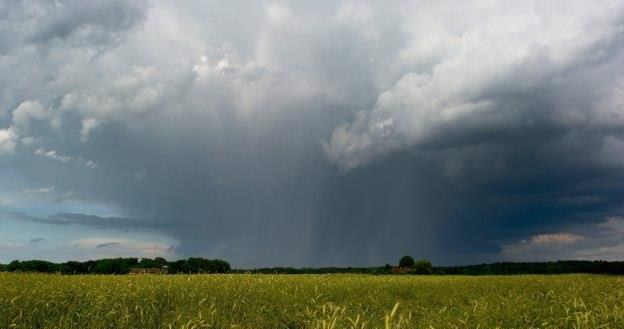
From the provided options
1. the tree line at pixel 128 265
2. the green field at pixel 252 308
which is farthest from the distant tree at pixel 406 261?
the green field at pixel 252 308

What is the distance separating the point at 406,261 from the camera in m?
→ 67.8

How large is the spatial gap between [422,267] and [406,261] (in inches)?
235

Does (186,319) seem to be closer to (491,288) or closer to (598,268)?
(491,288)

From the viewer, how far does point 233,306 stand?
1370cm

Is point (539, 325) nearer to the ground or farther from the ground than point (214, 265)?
nearer to the ground

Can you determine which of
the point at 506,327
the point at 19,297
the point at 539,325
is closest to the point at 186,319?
the point at 19,297

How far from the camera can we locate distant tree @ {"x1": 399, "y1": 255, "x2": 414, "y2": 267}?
220 ft

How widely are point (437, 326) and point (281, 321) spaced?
4.85 metres

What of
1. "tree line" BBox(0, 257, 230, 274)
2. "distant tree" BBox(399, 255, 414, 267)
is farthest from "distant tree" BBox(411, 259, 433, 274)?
"tree line" BBox(0, 257, 230, 274)

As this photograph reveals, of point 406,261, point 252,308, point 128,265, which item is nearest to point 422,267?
point 406,261

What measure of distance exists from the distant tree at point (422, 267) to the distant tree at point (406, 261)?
376 centimetres

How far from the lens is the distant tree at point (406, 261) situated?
220 feet

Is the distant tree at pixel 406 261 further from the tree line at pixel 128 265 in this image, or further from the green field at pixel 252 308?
the green field at pixel 252 308

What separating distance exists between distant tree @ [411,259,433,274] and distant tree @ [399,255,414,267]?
376 cm
